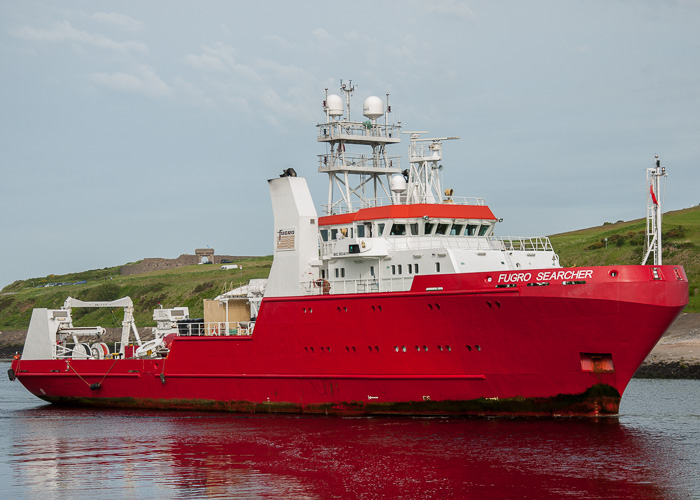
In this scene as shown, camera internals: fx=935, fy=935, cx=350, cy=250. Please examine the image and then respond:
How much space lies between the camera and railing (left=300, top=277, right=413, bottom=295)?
25016 mm

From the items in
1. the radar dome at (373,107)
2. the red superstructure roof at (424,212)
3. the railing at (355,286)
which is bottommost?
the railing at (355,286)

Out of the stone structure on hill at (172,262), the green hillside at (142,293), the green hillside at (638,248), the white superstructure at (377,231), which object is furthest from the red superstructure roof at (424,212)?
the stone structure on hill at (172,262)

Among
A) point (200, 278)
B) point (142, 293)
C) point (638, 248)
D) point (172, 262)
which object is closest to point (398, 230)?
point (638, 248)

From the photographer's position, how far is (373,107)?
29.8 m

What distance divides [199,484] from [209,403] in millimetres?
9817

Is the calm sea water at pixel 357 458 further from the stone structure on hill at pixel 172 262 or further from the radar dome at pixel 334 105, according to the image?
the stone structure on hill at pixel 172 262

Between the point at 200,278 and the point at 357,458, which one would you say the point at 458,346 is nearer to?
the point at 357,458

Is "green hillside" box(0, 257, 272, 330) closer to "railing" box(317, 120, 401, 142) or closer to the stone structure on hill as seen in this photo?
the stone structure on hill

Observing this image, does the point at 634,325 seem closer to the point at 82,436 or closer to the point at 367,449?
the point at 367,449

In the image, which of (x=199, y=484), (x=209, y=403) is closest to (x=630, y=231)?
(x=209, y=403)

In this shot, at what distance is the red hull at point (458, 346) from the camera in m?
21.7

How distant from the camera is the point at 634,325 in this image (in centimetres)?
2162

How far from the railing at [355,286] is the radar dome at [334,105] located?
6062mm

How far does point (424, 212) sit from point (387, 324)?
3.79 m
